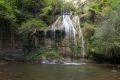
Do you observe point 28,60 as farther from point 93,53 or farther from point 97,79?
point 97,79

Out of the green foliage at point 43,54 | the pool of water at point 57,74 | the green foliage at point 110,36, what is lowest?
the pool of water at point 57,74

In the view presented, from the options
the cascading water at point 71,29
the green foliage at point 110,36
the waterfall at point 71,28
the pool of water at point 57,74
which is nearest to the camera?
the pool of water at point 57,74

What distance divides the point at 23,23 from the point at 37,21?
1.47 m


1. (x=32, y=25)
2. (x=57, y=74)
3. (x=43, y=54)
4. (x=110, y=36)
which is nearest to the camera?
(x=57, y=74)

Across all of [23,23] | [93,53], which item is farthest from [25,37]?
[93,53]

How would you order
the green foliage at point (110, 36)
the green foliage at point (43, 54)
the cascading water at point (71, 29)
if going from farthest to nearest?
the cascading water at point (71, 29) → the green foliage at point (43, 54) → the green foliage at point (110, 36)

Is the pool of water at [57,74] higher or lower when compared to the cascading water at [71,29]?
lower

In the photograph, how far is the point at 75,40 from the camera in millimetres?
28047

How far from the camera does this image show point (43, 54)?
2695cm

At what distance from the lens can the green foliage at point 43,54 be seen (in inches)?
1053

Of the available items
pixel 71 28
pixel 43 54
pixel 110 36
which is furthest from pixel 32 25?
pixel 110 36

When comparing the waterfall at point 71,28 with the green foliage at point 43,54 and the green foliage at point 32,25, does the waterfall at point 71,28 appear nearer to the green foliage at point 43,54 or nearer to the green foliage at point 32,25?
the green foliage at point 32,25

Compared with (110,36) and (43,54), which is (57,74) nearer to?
(110,36)

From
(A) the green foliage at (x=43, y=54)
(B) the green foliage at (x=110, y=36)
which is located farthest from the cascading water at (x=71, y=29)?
(B) the green foliage at (x=110, y=36)
